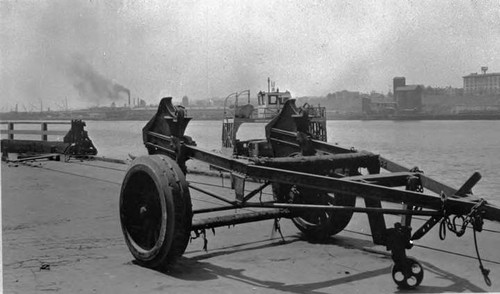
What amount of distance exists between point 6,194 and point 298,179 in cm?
920

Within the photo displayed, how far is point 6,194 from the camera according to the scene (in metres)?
12.2

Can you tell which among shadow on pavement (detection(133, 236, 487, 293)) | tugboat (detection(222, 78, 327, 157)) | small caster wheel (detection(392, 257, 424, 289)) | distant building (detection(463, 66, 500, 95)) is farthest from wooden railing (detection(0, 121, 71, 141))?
distant building (detection(463, 66, 500, 95))

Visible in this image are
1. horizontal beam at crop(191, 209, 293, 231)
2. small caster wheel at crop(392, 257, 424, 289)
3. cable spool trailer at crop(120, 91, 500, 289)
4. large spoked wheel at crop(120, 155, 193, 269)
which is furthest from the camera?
horizontal beam at crop(191, 209, 293, 231)

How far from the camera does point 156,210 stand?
20.5ft

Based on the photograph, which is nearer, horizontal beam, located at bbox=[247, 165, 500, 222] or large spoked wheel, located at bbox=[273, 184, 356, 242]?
horizontal beam, located at bbox=[247, 165, 500, 222]

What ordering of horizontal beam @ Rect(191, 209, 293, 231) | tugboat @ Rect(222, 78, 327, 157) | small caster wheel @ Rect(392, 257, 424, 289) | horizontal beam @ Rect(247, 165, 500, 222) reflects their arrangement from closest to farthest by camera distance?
1. horizontal beam @ Rect(247, 165, 500, 222)
2. small caster wheel @ Rect(392, 257, 424, 289)
3. horizontal beam @ Rect(191, 209, 293, 231)
4. tugboat @ Rect(222, 78, 327, 157)

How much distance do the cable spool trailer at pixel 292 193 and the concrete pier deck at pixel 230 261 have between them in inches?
13.6

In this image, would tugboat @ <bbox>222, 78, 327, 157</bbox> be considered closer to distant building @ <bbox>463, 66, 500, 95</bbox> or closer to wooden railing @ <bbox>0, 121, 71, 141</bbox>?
wooden railing @ <bbox>0, 121, 71, 141</bbox>

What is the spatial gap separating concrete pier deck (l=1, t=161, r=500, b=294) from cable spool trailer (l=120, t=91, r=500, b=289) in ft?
1.13

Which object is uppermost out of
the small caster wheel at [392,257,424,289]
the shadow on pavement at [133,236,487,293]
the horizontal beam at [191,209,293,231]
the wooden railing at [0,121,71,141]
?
the wooden railing at [0,121,71,141]

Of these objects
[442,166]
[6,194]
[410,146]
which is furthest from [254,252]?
[410,146]

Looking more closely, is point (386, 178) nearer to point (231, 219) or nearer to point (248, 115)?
point (231, 219)

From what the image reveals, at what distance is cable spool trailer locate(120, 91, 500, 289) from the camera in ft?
16.7

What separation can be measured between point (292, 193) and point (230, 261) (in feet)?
4.59
